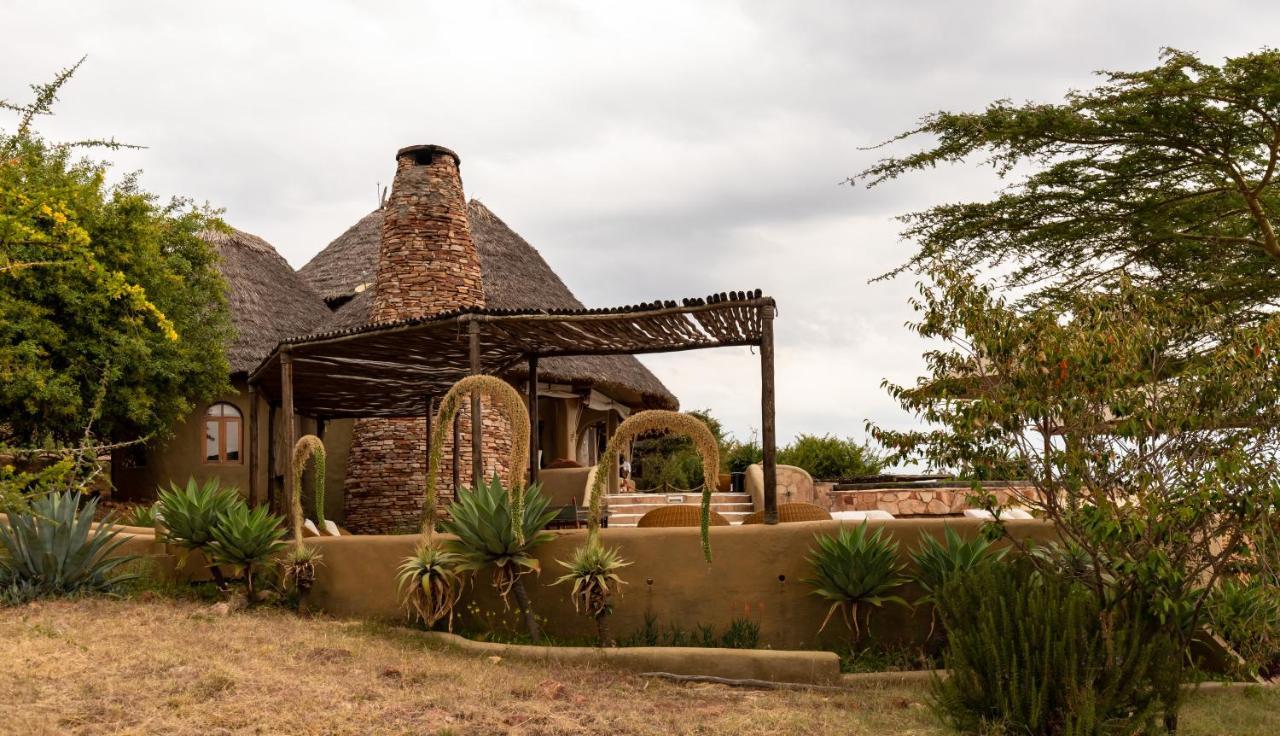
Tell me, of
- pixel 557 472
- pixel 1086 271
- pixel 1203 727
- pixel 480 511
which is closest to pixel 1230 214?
pixel 1086 271

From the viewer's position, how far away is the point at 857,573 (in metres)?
9.59

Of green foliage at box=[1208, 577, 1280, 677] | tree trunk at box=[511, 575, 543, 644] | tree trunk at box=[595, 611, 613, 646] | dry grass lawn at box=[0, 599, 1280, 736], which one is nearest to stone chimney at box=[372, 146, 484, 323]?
tree trunk at box=[511, 575, 543, 644]

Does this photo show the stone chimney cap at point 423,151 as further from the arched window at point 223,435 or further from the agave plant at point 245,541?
the agave plant at point 245,541

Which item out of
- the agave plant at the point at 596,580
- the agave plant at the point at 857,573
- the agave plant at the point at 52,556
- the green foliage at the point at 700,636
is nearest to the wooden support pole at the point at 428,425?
the agave plant at the point at 52,556

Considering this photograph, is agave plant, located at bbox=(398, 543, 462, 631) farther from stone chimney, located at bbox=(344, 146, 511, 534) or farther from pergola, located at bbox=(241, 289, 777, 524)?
stone chimney, located at bbox=(344, 146, 511, 534)

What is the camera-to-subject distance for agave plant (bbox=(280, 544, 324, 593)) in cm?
1109

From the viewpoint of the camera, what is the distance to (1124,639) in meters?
7.24

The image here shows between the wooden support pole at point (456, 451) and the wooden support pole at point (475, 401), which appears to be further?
the wooden support pole at point (456, 451)

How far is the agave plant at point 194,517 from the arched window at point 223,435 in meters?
10.00

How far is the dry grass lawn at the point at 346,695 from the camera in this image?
7207 mm

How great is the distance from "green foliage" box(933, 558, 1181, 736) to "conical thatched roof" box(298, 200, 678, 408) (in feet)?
48.2

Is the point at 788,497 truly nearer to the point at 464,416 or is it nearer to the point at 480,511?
the point at 464,416

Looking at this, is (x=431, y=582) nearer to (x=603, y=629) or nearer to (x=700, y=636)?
(x=603, y=629)

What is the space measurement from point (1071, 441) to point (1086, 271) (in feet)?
47.9
